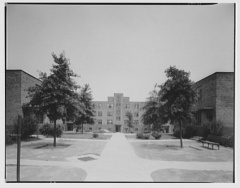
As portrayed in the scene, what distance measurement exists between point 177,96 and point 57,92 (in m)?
A: 9.45

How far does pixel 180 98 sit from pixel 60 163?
9.51 meters

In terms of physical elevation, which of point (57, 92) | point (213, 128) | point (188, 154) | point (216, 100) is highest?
point (57, 92)

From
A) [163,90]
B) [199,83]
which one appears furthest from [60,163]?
[199,83]

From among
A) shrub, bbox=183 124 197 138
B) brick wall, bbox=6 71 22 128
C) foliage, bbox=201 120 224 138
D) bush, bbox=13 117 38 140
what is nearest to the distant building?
shrub, bbox=183 124 197 138

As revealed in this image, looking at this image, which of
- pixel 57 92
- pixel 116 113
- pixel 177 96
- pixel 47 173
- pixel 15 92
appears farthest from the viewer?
pixel 116 113

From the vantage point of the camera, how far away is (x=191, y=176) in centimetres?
679

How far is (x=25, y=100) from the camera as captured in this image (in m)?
15.5

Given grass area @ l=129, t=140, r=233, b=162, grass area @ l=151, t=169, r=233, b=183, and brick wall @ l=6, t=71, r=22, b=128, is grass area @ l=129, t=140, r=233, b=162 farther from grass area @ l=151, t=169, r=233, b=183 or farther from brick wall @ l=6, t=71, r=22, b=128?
brick wall @ l=6, t=71, r=22, b=128

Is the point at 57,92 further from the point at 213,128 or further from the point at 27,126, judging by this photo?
the point at 213,128

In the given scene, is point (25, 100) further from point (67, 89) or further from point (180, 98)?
point (180, 98)

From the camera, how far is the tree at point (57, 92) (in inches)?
472

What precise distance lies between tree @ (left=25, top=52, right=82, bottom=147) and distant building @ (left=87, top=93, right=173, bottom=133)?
32509mm

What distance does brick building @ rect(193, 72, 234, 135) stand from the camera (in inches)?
606

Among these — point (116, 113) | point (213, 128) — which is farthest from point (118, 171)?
point (116, 113)
